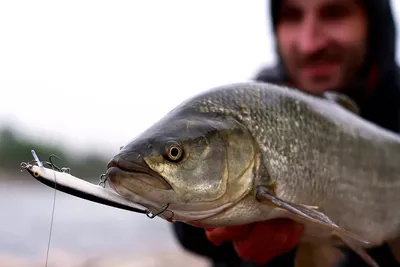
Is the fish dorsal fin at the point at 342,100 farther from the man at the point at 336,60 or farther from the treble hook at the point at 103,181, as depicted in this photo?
the treble hook at the point at 103,181

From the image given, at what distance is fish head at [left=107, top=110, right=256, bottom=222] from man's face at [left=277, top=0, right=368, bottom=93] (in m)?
1.54

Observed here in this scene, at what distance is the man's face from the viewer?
2.74 m

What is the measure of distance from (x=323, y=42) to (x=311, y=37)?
78mm

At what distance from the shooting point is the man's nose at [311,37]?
2.69 m

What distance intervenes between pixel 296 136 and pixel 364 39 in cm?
179

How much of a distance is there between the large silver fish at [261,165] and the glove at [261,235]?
0.23ft

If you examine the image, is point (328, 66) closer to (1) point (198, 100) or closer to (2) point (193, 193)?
(1) point (198, 100)

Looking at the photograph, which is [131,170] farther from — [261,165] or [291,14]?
[291,14]

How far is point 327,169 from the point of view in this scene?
1520 mm

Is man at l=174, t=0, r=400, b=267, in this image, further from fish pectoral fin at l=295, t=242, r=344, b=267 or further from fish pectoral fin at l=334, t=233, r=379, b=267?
fish pectoral fin at l=334, t=233, r=379, b=267

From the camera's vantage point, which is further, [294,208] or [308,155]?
[308,155]

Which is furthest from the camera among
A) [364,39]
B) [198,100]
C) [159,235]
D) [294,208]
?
[159,235]

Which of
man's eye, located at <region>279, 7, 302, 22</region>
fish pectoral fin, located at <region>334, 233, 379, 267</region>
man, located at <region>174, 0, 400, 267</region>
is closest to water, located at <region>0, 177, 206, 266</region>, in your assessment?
man, located at <region>174, 0, 400, 267</region>

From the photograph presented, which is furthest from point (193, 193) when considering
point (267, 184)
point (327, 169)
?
point (327, 169)
